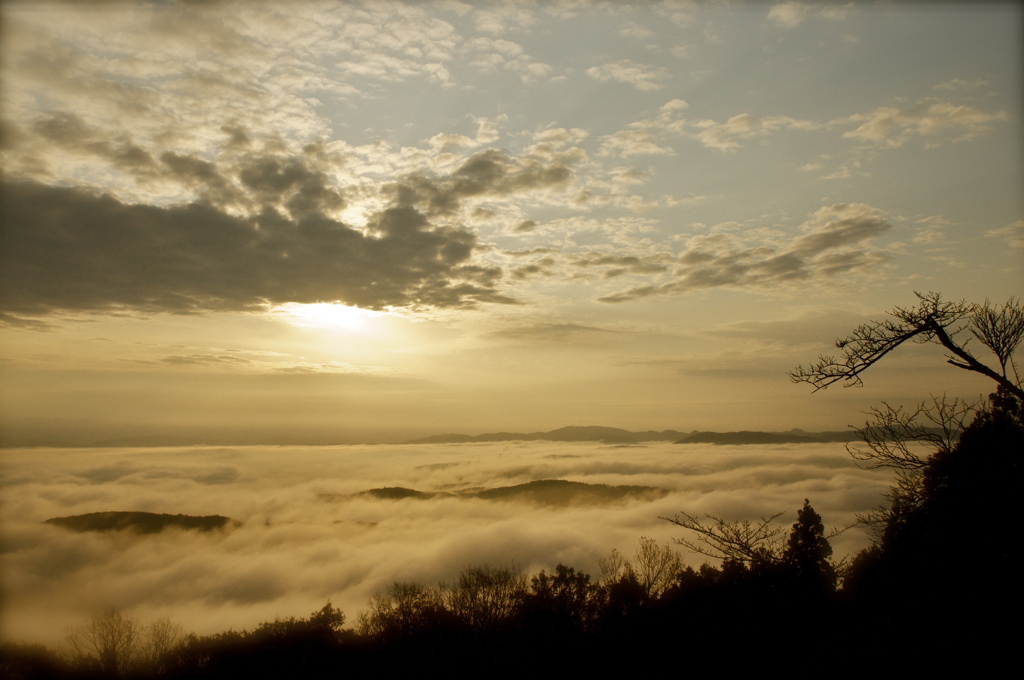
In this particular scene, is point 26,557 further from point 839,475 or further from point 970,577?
point 839,475

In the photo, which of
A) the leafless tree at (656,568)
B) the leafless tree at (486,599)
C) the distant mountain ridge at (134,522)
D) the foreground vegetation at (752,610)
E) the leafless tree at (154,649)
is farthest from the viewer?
the distant mountain ridge at (134,522)

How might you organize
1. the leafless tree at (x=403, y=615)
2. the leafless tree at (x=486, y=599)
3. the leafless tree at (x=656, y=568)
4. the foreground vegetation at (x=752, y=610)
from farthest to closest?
the leafless tree at (x=656, y=568) → the leafless tree at (x=486, y=599) → the leafless tree at (x=403, y=615) → the foreground vegetation at (x=752, y=610)

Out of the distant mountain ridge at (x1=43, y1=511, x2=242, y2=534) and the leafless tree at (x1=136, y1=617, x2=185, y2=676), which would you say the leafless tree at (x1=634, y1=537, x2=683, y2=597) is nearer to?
the leafless tree at (x1=136, y1=617, x2=185, y2=676)

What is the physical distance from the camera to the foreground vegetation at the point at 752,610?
22.0 feet

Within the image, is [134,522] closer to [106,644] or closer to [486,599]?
[106,644]

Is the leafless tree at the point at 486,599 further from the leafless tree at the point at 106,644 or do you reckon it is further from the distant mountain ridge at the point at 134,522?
the distant mountain ridge at the point at 134,522

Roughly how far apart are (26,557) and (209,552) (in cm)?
6545

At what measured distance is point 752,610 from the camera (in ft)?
47.8

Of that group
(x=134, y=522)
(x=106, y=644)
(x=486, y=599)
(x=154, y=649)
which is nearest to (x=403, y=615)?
(x=486, y=599)

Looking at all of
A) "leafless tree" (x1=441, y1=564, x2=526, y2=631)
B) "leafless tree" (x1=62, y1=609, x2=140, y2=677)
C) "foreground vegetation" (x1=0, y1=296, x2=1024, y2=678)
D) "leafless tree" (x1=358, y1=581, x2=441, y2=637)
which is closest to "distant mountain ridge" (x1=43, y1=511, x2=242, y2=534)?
"leafless tree" (x1=62, y1=609, x2=140, y2=677)

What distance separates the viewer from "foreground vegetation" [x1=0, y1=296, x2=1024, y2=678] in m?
6.71

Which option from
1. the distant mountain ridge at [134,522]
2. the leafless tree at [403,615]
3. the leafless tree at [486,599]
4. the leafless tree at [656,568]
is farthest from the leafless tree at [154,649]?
the distant mountain ridge at [134,522]

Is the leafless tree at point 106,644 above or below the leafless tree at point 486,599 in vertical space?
below

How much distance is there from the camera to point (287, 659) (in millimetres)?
28672
